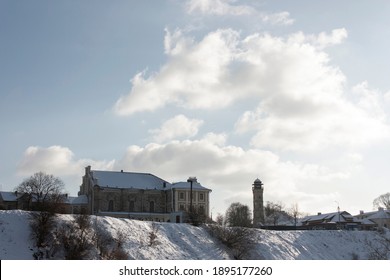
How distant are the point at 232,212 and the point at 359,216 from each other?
48.1m

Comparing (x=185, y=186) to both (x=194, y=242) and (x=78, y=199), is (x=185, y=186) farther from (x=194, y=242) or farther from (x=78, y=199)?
(x=194, y=242)

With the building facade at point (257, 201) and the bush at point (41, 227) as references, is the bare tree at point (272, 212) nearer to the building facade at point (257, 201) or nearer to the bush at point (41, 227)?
the building facade at point (257, 201)

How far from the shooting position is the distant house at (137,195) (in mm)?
87750

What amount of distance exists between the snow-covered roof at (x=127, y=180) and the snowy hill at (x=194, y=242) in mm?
31670

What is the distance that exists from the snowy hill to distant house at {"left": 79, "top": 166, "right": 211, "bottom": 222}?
23945 mm

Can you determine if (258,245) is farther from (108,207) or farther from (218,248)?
(108,207)

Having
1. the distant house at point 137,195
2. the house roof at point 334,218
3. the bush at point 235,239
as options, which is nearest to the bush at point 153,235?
the bush at point 235,239

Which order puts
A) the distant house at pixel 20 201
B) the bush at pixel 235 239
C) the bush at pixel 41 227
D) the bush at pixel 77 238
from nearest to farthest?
the bush at pixel 77 238 < the bush at pixel 41 227 < the bush at pixel 235 239 < the distant house at pixel 20 201

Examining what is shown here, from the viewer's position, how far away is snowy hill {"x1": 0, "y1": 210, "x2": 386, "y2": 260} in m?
46.5

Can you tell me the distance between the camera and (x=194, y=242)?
56.4 m

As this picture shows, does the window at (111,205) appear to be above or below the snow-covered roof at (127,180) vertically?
below

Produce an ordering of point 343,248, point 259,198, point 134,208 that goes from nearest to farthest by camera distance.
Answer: point 343,248 < point 134,208 < point 259,198

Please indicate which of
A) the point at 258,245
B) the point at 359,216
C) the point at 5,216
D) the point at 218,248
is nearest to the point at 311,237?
the point at 258,245

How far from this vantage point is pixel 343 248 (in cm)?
6844
